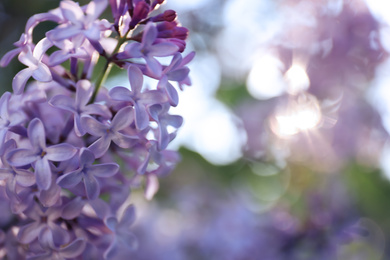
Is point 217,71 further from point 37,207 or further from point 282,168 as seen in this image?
point 37,207

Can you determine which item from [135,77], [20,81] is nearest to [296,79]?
[135,77]

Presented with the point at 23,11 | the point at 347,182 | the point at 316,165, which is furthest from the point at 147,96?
the point at 347,182

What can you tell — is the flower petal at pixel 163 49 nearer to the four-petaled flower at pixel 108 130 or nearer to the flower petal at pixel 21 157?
the four-petaled flower at pixel 108 130

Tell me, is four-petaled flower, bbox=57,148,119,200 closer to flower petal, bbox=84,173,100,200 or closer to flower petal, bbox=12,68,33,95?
flower petal, bbox=84,173,100,200

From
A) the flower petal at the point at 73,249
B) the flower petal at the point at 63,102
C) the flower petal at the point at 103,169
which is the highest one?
the flower petal at the point at 63,102

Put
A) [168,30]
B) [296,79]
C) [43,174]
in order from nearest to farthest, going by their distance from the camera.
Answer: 1. [43,174]
2. [168,30]
3. [296,79]

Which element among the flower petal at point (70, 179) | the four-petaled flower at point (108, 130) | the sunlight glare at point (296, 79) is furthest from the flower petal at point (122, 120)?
the sunlight glare at point (296, 79)

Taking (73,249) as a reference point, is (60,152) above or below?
above

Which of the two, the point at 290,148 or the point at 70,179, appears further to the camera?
the point at 290,148

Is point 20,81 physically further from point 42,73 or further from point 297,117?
point 297,117
